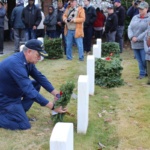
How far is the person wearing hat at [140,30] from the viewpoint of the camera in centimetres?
796

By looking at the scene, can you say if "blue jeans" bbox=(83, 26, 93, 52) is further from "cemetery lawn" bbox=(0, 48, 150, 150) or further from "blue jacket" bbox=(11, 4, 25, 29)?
"cemetery lawn" bbox=(0, 48, 150, 150)

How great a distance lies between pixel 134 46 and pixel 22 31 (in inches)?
222

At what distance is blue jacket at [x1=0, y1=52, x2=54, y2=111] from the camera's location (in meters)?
4.77

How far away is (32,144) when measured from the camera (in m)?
4.68

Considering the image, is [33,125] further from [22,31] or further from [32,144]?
[22,31]

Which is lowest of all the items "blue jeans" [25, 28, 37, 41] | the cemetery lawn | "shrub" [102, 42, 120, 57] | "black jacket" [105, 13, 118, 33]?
the cemetery lawn

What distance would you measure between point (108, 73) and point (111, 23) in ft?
15.2

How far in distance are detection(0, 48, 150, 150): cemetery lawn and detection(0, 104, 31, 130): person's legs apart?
3.7 inches

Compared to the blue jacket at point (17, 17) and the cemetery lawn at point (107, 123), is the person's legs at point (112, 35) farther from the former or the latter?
the cemetery lawn at point (107, 123)

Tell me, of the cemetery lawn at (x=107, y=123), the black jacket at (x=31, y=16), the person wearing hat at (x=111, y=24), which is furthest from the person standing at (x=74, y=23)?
the cemetery lawn at (x=107, y=123)

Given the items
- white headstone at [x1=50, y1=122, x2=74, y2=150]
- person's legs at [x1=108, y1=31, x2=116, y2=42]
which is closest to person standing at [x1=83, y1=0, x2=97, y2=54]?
person's legs at [x1=108, y1=31, x2=116, y2=42]

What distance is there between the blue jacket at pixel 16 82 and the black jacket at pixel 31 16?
22.8 feet

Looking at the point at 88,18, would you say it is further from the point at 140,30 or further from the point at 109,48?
the point at 140,30

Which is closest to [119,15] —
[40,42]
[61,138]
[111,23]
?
[111,23]
